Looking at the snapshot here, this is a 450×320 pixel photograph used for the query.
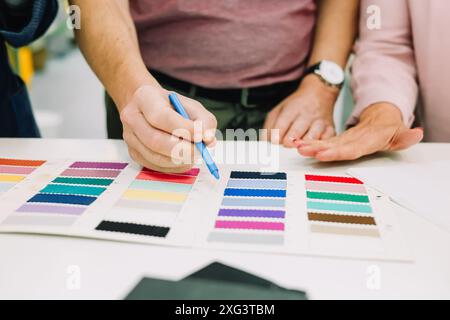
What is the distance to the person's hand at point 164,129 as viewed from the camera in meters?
0.59

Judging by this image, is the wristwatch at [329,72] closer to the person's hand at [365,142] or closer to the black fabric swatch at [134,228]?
the person's hand at [365,142]

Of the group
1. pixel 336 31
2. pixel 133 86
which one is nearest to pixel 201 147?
pixel 133 86

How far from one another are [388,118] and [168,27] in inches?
16.4

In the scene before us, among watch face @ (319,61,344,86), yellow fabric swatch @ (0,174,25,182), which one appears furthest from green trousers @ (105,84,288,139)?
yellow fabric swatch @ (0,174,25,182)

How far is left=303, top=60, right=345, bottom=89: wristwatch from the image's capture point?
3.08ft

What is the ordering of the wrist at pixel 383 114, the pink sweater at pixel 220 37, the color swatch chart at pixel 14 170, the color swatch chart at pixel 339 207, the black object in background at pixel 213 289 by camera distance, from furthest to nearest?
1. the pink sweater at pixel 220 37
2. the wrist at pixel 383 114
3. the color swatch chart at pixel 14 170
4. the color swatch chart at pixel 339 207
5. the black object in background at pixel 213 289

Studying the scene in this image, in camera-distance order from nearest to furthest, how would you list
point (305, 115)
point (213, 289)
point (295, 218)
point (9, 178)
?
point (213, 289) < point (295, 218) < point (9, 178) < point (305, 115)

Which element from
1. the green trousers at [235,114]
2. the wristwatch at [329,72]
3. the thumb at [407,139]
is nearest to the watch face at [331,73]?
the wristwatch at [329,72]

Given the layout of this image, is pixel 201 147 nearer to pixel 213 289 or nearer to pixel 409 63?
pixel 213 289

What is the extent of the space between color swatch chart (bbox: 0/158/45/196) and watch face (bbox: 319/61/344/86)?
0.52m

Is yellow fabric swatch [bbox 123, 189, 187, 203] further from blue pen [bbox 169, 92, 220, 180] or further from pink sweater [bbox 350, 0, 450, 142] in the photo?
pink sweater [bbox 350, 0, 450, 142]

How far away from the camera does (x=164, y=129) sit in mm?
599

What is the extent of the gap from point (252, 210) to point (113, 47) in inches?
14.0

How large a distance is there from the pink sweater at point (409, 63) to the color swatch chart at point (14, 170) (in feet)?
1.73
